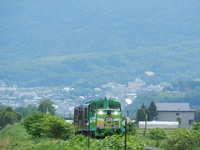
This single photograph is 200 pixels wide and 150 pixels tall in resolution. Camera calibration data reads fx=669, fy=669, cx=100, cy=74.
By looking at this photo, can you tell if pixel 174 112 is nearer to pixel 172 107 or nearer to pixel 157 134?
pixel 172 107

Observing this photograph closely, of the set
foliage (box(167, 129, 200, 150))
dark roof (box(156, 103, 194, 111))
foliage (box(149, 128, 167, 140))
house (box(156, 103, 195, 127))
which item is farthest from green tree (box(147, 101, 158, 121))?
foliage (box(167, 129, 200, 150))

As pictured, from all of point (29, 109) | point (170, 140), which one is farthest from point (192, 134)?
point (29, 109)

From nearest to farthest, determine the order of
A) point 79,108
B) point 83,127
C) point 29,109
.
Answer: point 83,127 → point 79,108 → point 29,109

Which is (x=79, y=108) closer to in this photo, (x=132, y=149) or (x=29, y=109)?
(x=132, y=149)

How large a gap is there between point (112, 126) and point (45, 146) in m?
9.76

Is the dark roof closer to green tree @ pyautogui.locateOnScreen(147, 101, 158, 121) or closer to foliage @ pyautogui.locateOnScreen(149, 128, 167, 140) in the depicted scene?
green tree @ pyautogui.locateOnScreen(147, 101, 158, 121)

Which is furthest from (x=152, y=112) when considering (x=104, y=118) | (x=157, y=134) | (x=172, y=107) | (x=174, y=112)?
(x=104, y=118)

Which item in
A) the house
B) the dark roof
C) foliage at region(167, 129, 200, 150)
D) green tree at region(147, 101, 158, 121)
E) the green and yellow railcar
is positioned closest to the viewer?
foliage at region(167, 129, 200, 150)

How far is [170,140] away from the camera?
2647cm

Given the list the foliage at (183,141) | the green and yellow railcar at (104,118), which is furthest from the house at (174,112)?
the foliage at (183,141)

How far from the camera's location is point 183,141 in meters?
25.6

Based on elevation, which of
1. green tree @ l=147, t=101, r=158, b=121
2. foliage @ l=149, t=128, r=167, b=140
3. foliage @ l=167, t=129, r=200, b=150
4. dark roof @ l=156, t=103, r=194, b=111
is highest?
dark roof @ l=156, t=103, r=194, b=111

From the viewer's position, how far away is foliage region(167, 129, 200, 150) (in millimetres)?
25475

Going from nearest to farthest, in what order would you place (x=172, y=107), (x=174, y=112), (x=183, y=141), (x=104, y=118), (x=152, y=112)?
(x=183, y=141) → (x=104, y=118) → (x=152, y=112) → (x=174, y=112) → (x=172, y=107)
